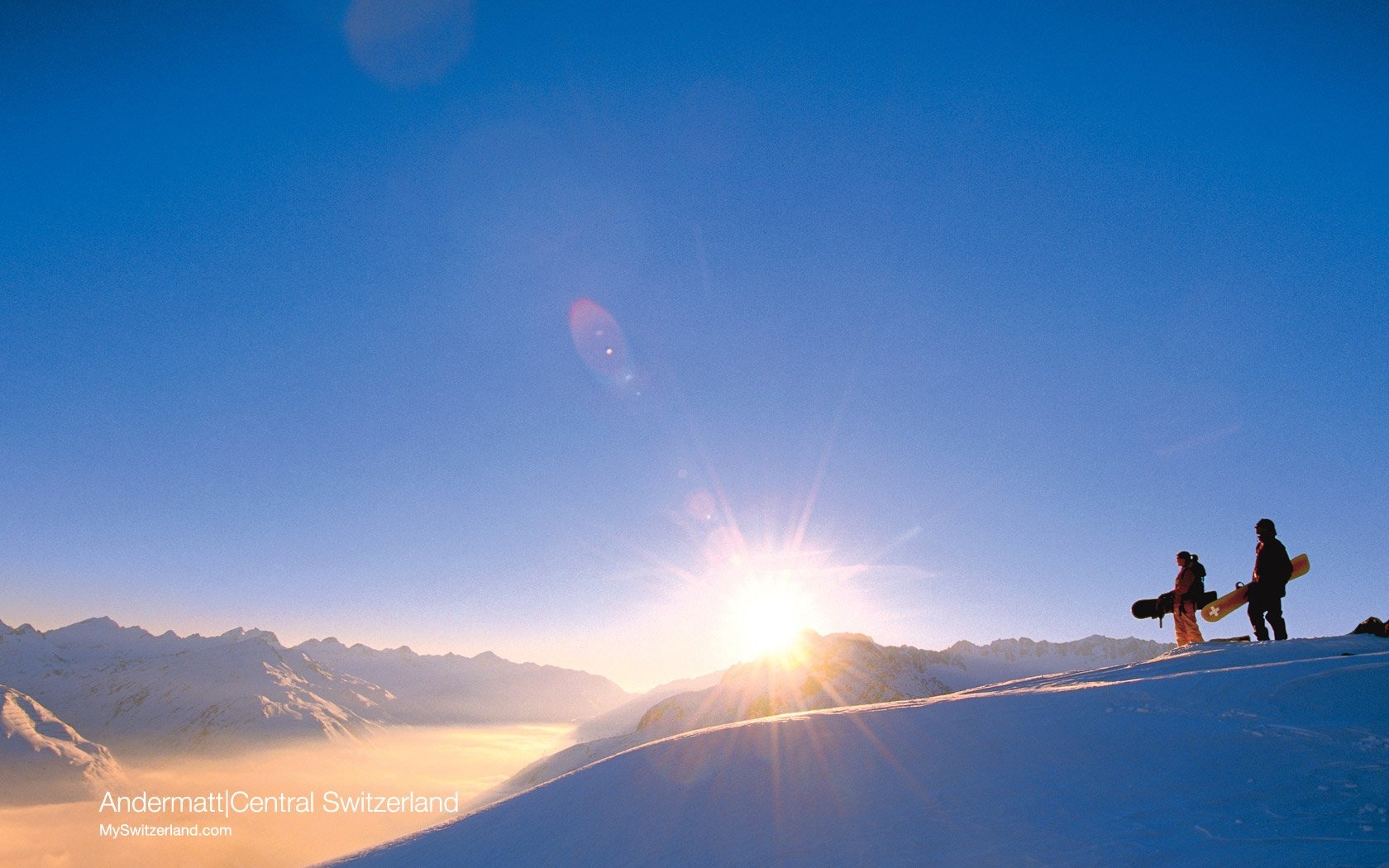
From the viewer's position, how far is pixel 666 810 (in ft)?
29.5

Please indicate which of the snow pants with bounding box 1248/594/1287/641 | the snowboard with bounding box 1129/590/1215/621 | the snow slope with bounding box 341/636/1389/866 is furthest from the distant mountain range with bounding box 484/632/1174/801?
the snow slope with bounding box 341/636/1389/866

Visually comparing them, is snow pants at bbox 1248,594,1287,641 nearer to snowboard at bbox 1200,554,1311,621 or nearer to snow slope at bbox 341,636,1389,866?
snowboard at bbox 1200,554,1311,621

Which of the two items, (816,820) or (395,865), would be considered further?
(395,865)

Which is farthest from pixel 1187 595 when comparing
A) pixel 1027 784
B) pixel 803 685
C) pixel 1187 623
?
pixel 803 685

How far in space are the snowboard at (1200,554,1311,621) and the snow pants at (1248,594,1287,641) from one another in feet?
1.47

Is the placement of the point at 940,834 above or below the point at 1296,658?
below

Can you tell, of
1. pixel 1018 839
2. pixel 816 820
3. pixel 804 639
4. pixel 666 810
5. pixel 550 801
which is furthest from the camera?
pixel 804 639

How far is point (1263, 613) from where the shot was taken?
Result: 47.9ft

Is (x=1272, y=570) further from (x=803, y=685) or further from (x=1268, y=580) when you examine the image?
(x=803, y=685)

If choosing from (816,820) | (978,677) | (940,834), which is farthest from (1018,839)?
(978,677)

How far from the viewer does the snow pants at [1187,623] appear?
1569 cm

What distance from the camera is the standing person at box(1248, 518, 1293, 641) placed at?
563 inches

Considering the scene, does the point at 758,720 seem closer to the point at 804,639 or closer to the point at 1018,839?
the point at 1018,839

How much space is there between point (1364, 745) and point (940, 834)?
15.3ft
